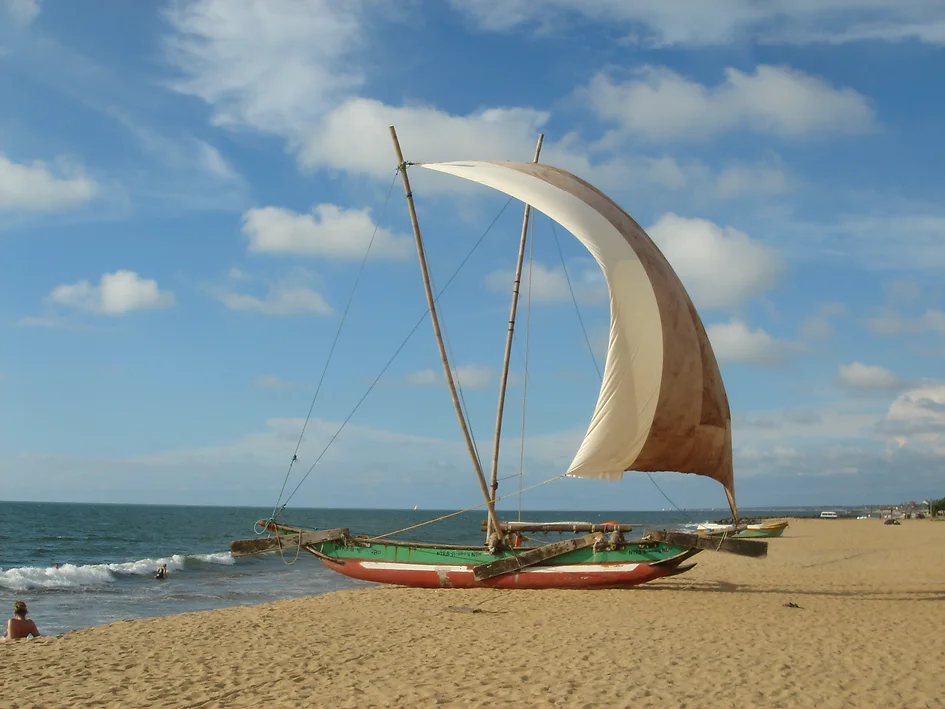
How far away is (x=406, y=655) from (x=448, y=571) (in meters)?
6.94

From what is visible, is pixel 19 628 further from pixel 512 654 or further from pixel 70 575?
pixel 70 575

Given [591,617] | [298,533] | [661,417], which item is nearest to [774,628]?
[591,617]

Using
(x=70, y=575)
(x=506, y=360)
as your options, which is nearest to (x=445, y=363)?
(x=506, y=360)

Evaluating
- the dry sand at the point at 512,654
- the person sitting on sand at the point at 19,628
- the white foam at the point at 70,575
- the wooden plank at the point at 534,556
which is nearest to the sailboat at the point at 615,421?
the wooden plank at the point at 534,556

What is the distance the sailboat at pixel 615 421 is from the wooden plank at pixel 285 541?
0.05 m

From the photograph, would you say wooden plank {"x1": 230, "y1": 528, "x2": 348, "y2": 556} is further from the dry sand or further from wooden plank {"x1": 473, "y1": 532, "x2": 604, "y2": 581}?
wooden plank {"x1": 473, "y1": 532, "x2": 604, "y2": 581}

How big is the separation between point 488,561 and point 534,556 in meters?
1.08

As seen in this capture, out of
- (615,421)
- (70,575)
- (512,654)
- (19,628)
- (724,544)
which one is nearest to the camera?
(512,654)

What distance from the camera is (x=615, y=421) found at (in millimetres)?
15070

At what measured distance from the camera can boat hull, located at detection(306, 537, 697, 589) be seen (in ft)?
53.5

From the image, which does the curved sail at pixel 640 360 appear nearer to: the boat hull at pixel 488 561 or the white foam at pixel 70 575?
the boat hull at pixel 488 561

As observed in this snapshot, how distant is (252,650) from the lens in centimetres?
1099

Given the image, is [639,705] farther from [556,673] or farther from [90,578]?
[90,578]

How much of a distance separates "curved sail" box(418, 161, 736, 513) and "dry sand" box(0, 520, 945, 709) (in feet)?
8.68
